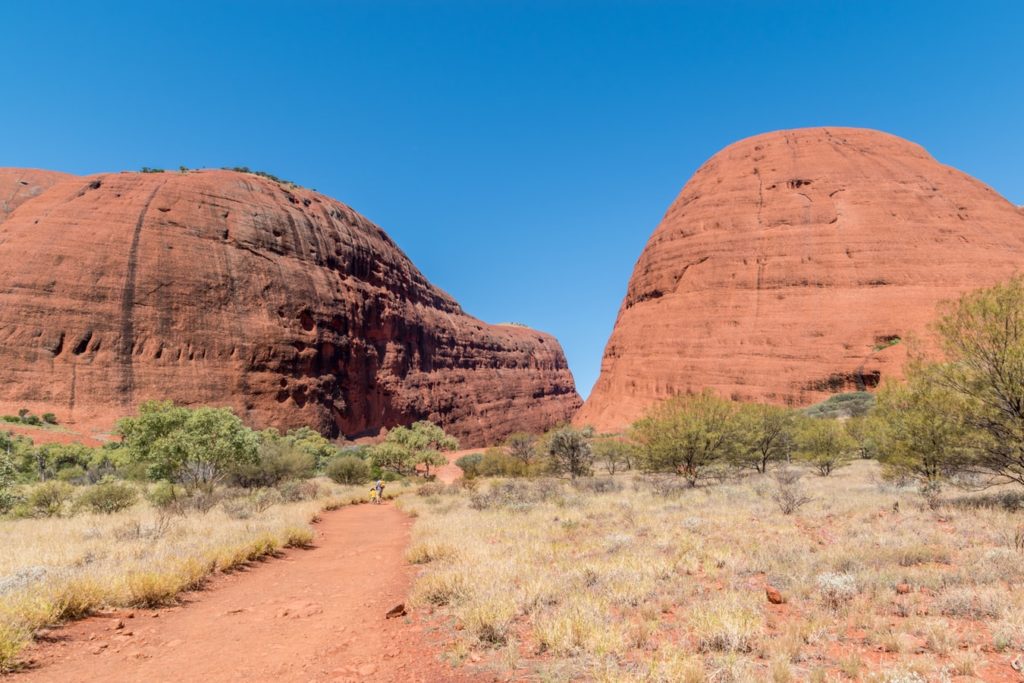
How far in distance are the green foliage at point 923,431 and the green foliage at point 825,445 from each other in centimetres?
827

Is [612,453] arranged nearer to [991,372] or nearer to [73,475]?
[991,372]

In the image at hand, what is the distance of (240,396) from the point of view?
43125 mm

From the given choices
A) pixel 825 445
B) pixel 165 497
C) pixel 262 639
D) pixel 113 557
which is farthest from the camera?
pixel 825 445

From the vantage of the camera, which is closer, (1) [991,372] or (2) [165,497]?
(1) [991,372]

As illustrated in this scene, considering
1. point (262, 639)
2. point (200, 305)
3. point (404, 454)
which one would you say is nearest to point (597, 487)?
point (262, 639)

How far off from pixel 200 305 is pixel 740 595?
4938 cm

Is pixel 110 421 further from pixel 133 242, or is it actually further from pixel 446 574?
pixel 446 574

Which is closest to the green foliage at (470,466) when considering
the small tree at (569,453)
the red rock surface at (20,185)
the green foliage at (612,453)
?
the small tree at (569,453)

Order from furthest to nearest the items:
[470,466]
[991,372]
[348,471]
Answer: [470,466]
[348,471]
[991,372]

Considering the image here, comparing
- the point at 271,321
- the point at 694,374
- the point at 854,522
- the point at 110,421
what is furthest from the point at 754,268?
the point at 110,421

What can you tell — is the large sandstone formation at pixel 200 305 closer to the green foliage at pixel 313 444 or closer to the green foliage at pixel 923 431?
the green foliage at pixel 313 444

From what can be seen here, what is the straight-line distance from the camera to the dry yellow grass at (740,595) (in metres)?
4.11

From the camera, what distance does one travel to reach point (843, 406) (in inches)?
1378

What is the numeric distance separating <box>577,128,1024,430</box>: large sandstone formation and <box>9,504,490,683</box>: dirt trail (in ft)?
130
